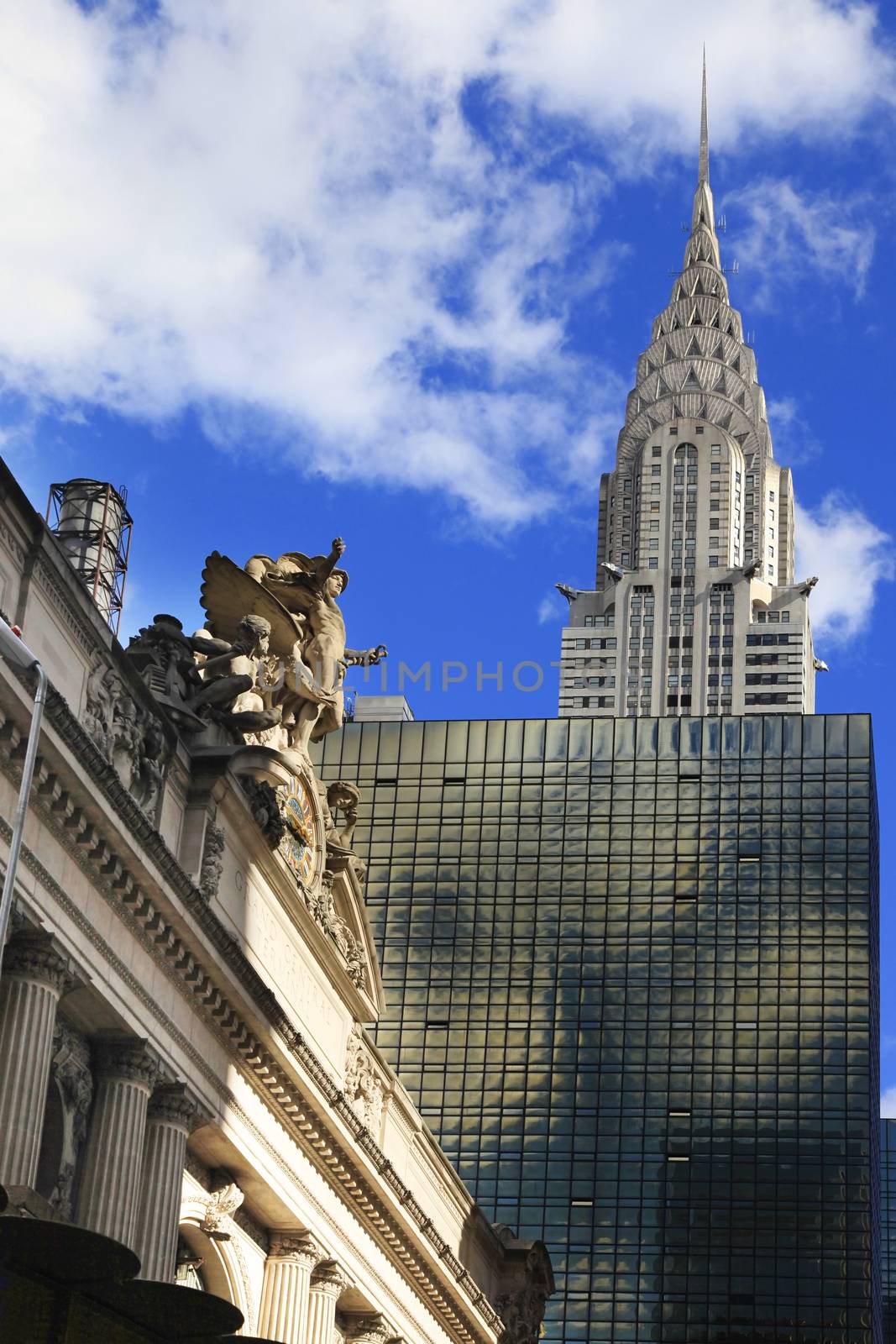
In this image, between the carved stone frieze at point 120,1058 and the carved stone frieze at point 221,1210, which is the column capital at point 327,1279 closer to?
the carved stone frieze at point 221,1210

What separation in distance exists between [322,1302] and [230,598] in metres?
15.7

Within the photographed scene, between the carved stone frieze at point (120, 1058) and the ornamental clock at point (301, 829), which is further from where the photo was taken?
the ornamental clock at point (301, 829)

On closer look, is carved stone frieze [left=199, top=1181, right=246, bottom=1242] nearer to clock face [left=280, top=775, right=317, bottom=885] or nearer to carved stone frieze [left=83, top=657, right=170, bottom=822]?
clock face [left=280, top=775, right=317, bottom=885]

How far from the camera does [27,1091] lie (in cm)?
3469

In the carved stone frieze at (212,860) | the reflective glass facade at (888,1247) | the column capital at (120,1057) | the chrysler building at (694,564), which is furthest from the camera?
the chrysler building at (694,564)

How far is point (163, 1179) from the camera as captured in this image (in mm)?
40719

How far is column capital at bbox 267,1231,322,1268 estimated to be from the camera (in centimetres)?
4925

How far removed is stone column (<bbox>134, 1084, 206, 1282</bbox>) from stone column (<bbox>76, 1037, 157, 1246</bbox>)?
0.65m

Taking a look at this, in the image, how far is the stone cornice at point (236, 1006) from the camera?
36.5 metres

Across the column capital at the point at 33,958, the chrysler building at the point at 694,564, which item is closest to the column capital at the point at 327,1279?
the column capital at the point at 33,958

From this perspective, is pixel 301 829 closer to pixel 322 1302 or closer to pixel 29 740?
pixel 322 1302

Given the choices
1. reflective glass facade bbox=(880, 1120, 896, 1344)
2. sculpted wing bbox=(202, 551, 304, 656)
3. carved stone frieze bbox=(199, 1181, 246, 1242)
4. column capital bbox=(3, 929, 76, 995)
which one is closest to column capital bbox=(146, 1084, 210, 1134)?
carved stone frieze bbox=(199, 1181, 246, 1242)

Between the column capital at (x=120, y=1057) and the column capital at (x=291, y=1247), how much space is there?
11.0 metres

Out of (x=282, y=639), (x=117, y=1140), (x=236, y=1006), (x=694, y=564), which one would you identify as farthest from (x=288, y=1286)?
(x=694, y=564)
